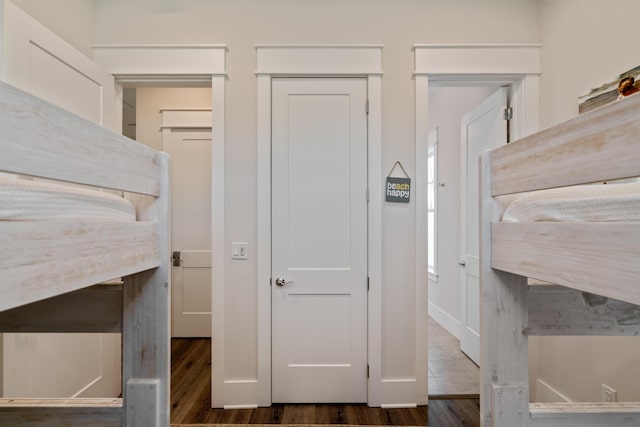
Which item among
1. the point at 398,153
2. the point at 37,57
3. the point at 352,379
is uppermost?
the point at 37,57

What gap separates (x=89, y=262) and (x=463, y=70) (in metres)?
2.33

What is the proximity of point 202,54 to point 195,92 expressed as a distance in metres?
1.38

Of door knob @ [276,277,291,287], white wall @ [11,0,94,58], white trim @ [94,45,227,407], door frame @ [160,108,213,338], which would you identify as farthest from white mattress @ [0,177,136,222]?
door frame @ [160,108,213,338]

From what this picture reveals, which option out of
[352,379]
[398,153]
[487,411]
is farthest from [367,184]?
[487,411]

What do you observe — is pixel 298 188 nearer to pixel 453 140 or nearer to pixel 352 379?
pixel 352 379

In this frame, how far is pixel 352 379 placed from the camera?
7.20 feet

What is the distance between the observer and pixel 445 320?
3.73m

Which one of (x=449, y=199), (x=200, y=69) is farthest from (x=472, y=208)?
A: (x=200, y=69)

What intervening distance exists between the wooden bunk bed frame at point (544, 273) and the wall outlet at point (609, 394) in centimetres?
99

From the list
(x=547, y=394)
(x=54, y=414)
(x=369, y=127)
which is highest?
(x=369, y=127)

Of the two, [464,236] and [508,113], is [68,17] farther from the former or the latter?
[464,236]

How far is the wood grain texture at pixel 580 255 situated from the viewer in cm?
61

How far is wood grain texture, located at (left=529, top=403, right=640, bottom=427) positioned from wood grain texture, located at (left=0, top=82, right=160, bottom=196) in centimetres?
137

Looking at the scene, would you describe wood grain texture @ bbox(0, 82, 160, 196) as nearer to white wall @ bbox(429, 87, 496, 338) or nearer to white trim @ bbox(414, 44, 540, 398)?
white trim @ bbox(414, 44, 540, 398)
